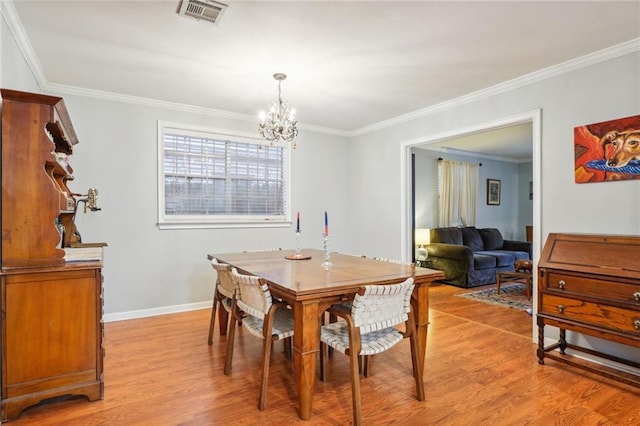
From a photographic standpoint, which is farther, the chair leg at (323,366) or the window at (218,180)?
the window at (218,180)

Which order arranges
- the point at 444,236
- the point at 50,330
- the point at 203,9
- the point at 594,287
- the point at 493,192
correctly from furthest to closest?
the point at 493,192
the point at 444,236
the point at 594,287
the point at 203,9
the point at 50,330

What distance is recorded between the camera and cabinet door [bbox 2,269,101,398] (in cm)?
200

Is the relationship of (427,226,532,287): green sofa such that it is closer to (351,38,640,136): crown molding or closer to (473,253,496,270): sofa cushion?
(473,253,496,270): sofa cushion

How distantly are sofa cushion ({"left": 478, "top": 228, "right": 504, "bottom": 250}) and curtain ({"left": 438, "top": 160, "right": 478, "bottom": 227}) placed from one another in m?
0.36

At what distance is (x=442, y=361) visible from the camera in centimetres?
279

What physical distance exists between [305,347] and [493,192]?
7.12 meters

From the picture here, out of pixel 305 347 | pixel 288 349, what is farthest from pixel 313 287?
pixel 288 349

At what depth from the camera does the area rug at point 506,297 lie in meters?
4.50

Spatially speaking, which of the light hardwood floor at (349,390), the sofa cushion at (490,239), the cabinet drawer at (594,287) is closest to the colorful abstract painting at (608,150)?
the cabinet drawer at (594,287)

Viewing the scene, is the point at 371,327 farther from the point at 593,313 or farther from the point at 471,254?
the point at 471,254

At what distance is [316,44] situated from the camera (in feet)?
8.68

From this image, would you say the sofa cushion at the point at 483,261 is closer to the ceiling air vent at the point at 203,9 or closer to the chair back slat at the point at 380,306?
the chair back slat at the point at 380,306

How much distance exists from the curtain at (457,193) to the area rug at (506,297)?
66.0 inches

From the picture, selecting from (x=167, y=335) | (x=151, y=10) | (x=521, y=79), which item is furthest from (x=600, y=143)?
(x=167, y=335)
